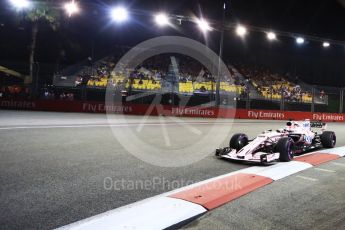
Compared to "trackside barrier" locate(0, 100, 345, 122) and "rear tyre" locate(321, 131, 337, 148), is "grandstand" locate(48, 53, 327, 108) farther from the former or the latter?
"rear tyre" locate(321, 131, 337, 148)

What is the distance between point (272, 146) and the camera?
7.64 metres

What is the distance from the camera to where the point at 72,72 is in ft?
69.2

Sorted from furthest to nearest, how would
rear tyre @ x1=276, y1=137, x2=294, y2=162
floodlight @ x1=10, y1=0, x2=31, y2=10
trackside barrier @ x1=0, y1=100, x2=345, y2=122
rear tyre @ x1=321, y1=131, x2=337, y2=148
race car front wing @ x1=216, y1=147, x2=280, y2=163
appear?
1. trackside barrier @ x1=0, y1=100, x2=345, y2=122
2. floodlight @ x1=10, y1=0, x2=31, y2=10
3. rear tyre @ x1=321, y1=131, x2=337, y2=148
4. rear tyre @ x1=276, y1=137, x2=294, y2=162
5. race car front wing @ x1=216, y1=147, x2=280, y2=163

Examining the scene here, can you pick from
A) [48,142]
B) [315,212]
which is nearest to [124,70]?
[48,142]

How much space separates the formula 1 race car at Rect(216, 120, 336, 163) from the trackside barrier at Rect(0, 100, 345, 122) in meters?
12.6

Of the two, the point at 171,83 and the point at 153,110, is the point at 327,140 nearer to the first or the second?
the point at 171,83

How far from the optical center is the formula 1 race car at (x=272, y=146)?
23.6ft

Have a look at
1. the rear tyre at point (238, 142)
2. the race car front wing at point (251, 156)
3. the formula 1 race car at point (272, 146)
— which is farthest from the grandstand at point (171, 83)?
the race car front wing at point (251, 156)

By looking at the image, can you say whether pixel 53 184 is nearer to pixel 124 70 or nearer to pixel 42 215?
pixel 42 215

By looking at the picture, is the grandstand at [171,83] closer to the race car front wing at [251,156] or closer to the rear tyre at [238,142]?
the rear tyre at [238,142]

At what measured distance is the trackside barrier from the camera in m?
20.0

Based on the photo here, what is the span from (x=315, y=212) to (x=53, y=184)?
350 centimetres

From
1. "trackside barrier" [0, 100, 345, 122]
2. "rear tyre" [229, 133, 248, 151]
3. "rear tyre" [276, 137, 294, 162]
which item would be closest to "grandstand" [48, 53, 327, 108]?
"trackside barrier" [0, 100, 345, 122]

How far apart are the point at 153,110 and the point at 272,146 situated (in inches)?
554
